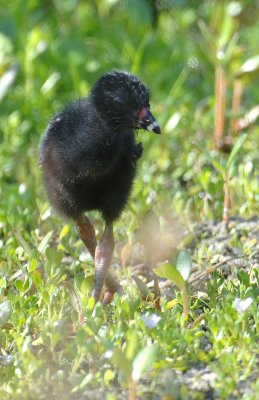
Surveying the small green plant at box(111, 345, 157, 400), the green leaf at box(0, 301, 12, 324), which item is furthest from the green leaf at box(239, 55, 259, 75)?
the small green plant at box(111, 345, 157, 400)

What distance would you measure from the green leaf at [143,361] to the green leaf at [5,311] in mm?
742

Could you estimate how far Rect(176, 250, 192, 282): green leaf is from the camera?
3885 mm

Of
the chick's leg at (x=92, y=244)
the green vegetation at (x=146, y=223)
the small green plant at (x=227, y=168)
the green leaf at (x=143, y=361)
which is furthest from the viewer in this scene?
the small green plant at (x=227, y=168)

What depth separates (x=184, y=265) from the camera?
3914 millimetres

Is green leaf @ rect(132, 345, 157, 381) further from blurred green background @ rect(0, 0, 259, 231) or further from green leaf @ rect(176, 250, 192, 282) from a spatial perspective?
blurred green background @ rect(0, 0, 259, 231)

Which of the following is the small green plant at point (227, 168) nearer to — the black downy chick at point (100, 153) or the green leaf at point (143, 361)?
the black downy chick at point (100, 153)

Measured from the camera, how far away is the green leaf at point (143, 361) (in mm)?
3162

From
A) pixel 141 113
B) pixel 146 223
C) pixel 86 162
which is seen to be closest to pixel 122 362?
pixel 86 162

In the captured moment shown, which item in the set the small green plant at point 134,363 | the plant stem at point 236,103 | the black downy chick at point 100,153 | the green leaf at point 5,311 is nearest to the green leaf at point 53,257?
the black downy chick at point 100,153

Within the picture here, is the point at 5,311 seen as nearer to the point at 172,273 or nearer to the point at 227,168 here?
the point at 172,273

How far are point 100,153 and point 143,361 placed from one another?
115 cm

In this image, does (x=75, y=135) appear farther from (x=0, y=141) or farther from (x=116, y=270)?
(x=0, y=141)

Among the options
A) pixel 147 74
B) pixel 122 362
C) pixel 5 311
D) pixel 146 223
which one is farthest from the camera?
pixel 147 74

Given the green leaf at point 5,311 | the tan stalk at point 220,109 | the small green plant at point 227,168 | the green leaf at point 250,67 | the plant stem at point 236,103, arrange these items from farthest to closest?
1. the plant stem at point 236,103
2. the tan stalk at point 220,109
3. the green leaf at point 250,67
4. the small green plant at point 227,168
5. the green leaf at point 5,311
